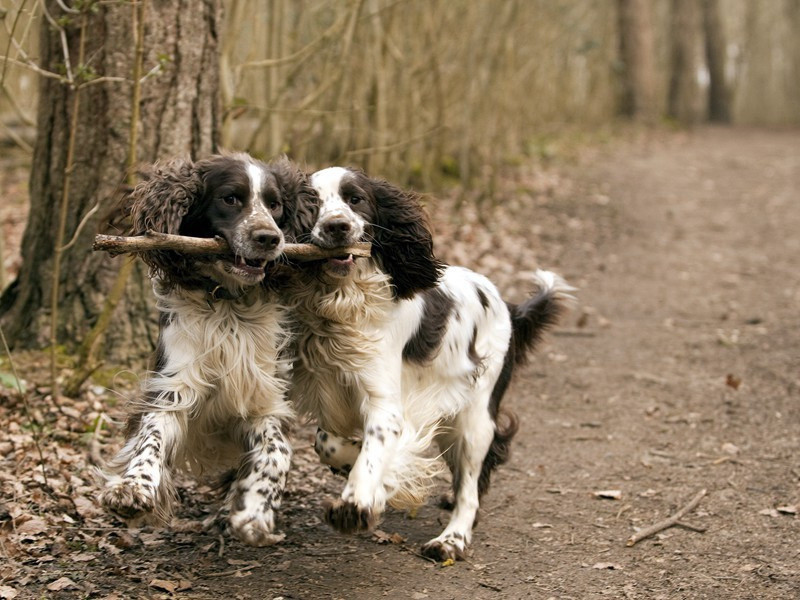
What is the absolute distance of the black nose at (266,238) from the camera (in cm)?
379

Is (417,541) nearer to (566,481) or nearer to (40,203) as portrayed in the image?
(566,481)

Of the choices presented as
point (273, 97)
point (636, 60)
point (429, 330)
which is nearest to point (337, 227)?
point (429, 330)

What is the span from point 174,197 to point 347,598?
1.80 meters

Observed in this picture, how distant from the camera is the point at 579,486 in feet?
17.8

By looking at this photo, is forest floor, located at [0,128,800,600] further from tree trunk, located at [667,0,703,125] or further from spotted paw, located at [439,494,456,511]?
tree trunk, located at [667,0,703,125]

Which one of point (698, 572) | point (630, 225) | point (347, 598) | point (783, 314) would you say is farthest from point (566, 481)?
point (630, 225)

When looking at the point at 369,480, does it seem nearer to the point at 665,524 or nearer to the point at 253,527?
the point at 253,527

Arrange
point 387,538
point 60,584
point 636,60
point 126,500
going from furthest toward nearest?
point 636,60
point 387,538
point 60,584
point 126,500

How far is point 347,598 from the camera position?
12.6 ft

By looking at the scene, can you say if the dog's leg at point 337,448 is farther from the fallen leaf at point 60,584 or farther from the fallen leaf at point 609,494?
the fallen leaf at point 609,494

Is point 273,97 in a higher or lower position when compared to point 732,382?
higher

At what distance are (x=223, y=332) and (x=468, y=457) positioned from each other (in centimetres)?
145

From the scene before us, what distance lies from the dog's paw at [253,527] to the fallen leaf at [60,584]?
25.6 inches

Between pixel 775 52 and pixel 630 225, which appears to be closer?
pixel 630 225
